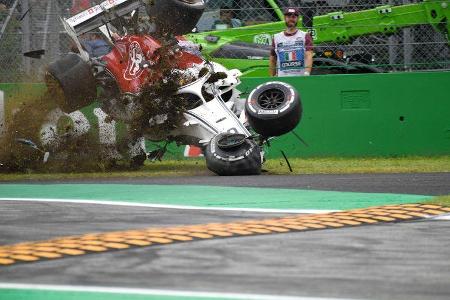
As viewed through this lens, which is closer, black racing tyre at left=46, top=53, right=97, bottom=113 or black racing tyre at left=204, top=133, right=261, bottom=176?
black racing tyre at left=204, top=133, right=261, bottom=176

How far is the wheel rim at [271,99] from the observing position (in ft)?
40.2

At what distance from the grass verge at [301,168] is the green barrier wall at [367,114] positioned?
1.15 ft

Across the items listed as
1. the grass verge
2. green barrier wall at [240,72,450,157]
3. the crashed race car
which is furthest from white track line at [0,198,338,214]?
green barrier wall at [240,72,450,157]

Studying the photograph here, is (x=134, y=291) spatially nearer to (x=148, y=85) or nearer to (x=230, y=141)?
(x=230, y=141)

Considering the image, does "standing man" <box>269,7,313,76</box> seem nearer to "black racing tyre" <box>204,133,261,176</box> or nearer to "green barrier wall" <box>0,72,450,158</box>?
"green barrier wall" <box>0,72,450,158</box>

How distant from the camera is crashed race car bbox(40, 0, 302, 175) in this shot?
1271cm

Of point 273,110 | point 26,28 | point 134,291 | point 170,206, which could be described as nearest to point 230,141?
point 273,110

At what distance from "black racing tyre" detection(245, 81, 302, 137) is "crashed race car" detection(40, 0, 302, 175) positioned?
16mm

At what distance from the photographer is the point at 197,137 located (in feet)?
42.4

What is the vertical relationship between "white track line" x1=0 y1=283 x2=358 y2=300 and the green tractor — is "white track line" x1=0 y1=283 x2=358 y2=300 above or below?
below

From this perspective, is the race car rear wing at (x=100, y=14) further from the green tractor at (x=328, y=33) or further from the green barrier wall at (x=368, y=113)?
the green barrier wall at (x=368, y=113)

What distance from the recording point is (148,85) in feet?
42.1

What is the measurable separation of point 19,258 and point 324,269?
1.56 metres

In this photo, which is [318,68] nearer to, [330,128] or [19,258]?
[330,128]
